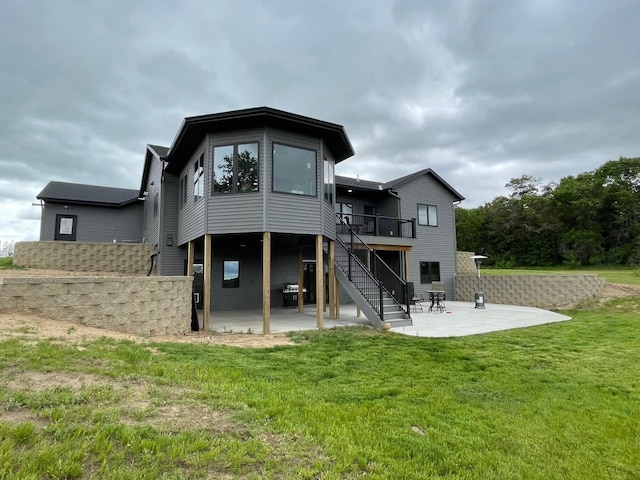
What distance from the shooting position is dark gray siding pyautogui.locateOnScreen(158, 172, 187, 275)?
13031 mm

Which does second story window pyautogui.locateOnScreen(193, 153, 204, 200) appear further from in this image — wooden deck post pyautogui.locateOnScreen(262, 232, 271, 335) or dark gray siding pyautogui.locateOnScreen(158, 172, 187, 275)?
dark gray siding pyautogui.locateOnScreen(158, 172, 187, 275)

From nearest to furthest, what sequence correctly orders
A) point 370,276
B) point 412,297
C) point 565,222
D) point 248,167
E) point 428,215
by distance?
point 248,167, point 370,276, point 412,297, point 428,215, point 565,222

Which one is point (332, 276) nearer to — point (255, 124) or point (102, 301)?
point (255, 124)

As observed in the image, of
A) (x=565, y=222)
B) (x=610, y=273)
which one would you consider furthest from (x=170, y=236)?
(x=565, y=222)

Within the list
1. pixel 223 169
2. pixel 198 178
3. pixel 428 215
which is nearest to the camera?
pixel 223 169

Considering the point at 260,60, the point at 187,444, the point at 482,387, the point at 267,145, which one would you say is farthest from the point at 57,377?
the point at 260,60

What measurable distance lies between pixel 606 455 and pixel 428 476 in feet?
5.56

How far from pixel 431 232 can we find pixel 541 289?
5916 mm

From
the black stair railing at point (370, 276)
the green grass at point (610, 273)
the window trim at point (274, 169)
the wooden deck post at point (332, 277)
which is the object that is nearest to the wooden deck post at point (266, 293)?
the window trim at point (274, 169)

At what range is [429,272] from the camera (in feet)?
61.0

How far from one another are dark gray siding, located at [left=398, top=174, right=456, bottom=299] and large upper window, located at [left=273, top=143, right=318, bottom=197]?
9.73m

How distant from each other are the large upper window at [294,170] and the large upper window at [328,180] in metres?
0.71

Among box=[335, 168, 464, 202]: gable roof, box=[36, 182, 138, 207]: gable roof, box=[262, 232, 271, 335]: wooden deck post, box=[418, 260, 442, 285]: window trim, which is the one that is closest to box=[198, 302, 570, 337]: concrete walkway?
box=[262, 232, 271, 335]: wooden deck post

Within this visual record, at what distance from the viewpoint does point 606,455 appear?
280 centimetres
